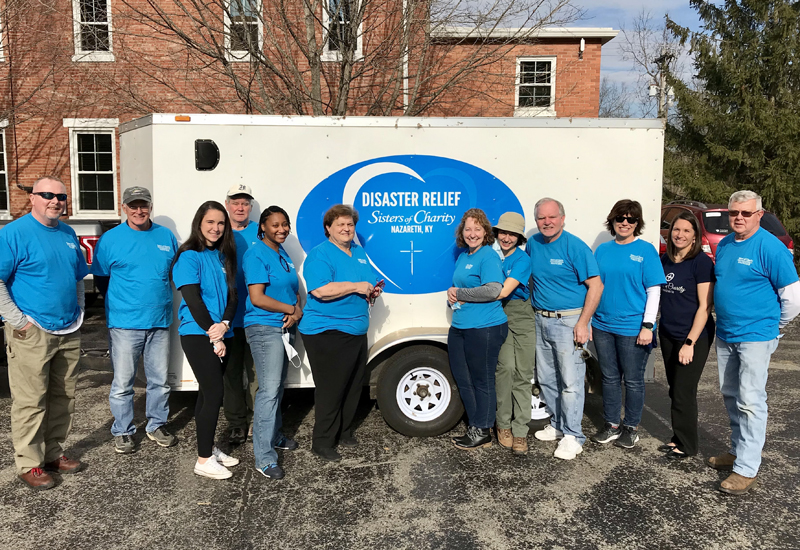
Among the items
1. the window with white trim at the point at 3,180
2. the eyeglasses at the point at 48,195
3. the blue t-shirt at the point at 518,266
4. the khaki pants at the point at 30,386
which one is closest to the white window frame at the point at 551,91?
the blue t-shirt at the point at 518,266

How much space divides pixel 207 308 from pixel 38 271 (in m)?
1.12

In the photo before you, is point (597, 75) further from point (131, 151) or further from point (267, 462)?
point (267, 462)

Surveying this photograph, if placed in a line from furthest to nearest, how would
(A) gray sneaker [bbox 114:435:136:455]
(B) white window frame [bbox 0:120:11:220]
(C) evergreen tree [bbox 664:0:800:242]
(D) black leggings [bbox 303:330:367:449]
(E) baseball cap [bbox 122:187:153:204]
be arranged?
1. (C) evergreen tree [bbox 664:0:800:242]
2. (B) white window frame [bbox 0:120:11:220]
3. (A) gray sneaker [bbox 114:435:136:455]
4. (E) baseball cap [bbox 122:187:153:204]
5. (D) black leggings [bbox 303:330:367:449]

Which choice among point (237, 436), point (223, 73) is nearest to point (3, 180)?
point (223, 73)

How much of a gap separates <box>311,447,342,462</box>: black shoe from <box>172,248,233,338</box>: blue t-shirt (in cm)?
106

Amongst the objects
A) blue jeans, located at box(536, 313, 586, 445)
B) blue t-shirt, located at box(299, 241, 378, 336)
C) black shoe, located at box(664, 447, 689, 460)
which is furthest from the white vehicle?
black shoe, located at box(664, 447, 689, 460)

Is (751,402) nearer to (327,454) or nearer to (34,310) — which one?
(327,454)

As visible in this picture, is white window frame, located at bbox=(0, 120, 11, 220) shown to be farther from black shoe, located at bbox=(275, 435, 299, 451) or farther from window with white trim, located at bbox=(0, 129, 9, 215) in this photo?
black shoe, located at bbox=(275, 435, 299, 451)

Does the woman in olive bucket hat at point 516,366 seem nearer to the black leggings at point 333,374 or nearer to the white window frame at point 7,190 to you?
the black leggings at point 333,374

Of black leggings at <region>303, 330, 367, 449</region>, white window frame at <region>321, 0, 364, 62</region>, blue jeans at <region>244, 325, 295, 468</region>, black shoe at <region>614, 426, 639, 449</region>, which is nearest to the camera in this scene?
blue jeans at <region>244, 325, 295, 468</region>

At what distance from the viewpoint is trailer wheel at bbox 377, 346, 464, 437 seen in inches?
180

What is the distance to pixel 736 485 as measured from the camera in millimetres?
3734

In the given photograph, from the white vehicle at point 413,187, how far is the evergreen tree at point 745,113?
42.7 feet

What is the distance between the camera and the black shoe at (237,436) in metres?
4.50
